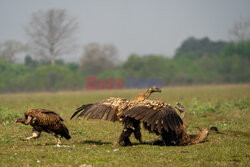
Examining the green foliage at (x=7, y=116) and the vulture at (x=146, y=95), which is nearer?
the vulture at (x=146, y=95)

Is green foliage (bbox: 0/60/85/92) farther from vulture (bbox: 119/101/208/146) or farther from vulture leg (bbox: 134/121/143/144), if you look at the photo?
vulture (bbox: 119/101/208/146)

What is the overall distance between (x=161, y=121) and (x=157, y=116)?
0.16m

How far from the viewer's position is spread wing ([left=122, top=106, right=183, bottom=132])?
8.45 meters

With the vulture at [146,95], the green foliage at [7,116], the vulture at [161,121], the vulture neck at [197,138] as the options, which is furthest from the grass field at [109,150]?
the green foliage at [7,116]

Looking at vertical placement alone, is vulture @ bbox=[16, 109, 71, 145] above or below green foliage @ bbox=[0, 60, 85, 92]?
below

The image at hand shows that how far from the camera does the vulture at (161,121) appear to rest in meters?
8.50

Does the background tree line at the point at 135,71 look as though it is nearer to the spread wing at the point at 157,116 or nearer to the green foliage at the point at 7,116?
the green foliage at the point at 7,116

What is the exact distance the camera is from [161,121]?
8.58 metres

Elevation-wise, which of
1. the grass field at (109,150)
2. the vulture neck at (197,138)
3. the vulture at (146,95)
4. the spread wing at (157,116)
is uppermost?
the vulture at (146,95)

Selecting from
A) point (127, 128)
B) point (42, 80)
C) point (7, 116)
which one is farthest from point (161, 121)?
point (42, 80)

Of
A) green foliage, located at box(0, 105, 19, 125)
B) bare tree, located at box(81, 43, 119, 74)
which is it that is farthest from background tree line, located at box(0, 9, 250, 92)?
green foliage, located at box(0, 105, 19, 125)

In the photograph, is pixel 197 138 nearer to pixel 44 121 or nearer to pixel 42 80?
pixel 44 121

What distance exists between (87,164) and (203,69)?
2623 inches

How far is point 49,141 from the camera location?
33.1ft
